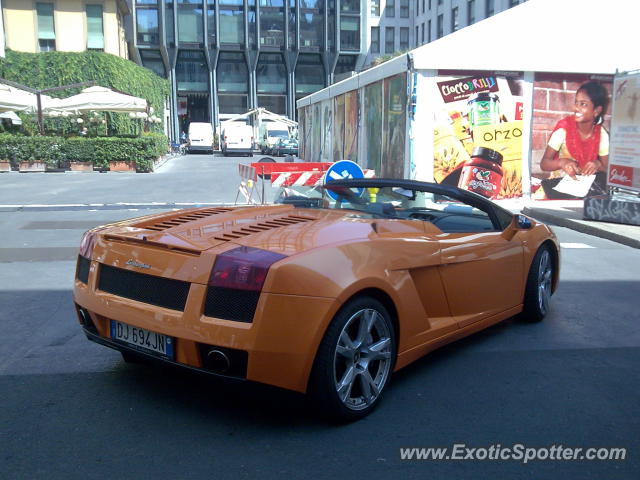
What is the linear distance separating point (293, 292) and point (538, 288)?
2914mm

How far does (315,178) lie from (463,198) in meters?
5.91

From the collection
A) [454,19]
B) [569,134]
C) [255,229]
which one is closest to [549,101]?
[569,134]

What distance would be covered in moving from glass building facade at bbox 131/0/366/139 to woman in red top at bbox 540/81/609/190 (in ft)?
163

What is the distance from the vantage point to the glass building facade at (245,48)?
5997 cm

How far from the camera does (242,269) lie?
10.3 feet

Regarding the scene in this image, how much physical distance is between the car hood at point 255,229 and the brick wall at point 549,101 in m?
12.0

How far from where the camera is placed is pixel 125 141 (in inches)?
1035

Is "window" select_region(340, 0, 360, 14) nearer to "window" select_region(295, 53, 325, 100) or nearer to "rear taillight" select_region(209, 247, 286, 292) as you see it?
"window" select_region(295, 53, 325, 100)

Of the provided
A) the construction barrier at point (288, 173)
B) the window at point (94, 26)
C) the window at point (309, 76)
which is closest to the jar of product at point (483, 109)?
the construction barrier at point (288, 173)

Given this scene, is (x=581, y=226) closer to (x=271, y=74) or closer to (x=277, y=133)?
(x=277, y=133)

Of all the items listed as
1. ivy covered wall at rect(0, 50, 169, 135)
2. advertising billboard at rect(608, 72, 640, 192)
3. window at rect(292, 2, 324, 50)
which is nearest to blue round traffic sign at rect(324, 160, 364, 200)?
advertising billboard at rect(608, 72, 640, 192)

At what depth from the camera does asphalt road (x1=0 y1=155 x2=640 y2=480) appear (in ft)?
9.98

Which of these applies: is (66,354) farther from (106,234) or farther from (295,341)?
(295,341)

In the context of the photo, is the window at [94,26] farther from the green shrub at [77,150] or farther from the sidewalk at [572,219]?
the sidewalk at [572,219]
